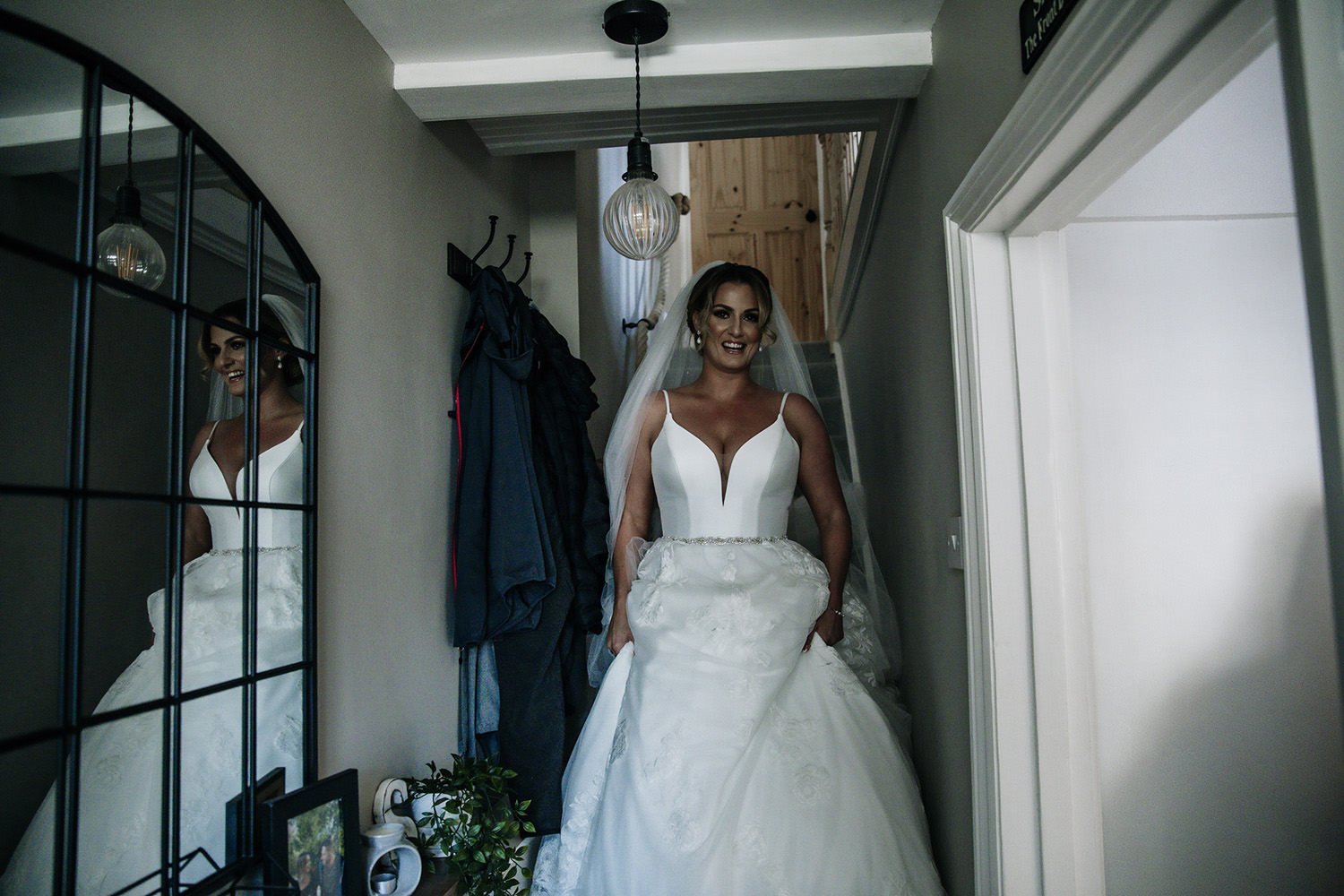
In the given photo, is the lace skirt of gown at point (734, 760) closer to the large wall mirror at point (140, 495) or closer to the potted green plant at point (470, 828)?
the potted green plant at point (470, 828)

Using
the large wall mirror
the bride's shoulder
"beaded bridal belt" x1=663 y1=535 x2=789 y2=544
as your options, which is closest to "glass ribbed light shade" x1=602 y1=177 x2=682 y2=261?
the bride's shoulder

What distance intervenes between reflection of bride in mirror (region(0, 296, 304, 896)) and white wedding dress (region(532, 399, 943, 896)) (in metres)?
0.79

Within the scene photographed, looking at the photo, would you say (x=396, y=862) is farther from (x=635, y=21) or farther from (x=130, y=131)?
(x=635, y=21)

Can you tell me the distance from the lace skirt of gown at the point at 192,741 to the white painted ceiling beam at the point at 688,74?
1.24 metres

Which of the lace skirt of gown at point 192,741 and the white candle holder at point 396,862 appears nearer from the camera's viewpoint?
the lace skirt of gown at point 192,741

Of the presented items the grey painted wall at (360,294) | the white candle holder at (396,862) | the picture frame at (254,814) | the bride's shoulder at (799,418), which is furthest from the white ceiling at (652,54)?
the white candle holder at (396,862)

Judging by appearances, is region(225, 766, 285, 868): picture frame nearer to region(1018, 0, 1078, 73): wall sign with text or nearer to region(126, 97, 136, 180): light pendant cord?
region(126, 97, 136, 180): light pendant cord

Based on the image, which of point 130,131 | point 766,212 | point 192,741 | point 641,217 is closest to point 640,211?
point 641,217

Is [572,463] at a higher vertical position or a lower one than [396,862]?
higher

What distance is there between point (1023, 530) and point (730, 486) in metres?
0.91

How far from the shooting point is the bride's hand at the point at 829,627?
2.45m

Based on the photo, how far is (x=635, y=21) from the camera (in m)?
2.05

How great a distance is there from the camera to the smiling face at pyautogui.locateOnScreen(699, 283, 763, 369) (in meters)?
2.62

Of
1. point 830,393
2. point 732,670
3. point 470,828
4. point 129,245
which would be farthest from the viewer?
point 830,393
